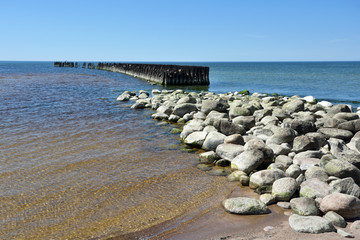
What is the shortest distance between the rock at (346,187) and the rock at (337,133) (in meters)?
3.68

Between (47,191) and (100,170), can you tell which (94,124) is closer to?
(100,170)

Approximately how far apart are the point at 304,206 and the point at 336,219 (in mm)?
560

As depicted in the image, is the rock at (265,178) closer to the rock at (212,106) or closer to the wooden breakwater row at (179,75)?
the rock at (212,106)

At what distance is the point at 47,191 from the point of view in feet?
22.4

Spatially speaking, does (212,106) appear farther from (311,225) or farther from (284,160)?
(311,225)

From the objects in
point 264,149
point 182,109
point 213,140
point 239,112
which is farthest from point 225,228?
point 182,109

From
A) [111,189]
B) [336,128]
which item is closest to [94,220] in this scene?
[111,189]

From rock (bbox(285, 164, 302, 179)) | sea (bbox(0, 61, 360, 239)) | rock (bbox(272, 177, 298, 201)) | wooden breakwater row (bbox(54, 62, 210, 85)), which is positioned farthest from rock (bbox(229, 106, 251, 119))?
wooden breakwater row (bbox(54, 62, 210, 85))

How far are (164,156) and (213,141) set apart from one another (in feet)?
5.00

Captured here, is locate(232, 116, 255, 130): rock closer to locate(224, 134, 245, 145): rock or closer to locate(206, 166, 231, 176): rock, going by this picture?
locate(224, 134, 245, 145): rock

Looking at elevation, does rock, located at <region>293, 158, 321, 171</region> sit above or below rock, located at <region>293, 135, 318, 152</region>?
below

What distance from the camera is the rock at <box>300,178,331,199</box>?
602cm

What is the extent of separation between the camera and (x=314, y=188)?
20.2 feet

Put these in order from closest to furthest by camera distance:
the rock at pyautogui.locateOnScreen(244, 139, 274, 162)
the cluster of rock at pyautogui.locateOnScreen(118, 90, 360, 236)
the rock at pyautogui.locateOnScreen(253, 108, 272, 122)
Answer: the cluster of rock at pyautogui.locateOnScreen(118, 90, 360, 236) < the rock at pyautogui.locateOnScreen(244, 139, 274, 162) < the rock at pyautogui.locateOnScreen(253, 108, 272, 122)
